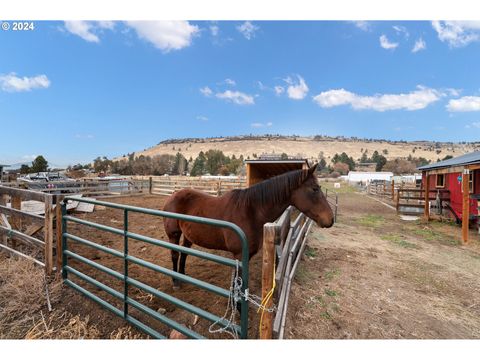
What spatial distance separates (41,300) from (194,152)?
280 feet

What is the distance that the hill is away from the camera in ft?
288

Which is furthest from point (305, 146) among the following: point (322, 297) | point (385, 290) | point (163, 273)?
point (163, 273)

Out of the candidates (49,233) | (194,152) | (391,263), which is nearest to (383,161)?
(194,152)

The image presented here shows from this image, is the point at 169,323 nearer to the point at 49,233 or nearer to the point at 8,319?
the point at 8,319

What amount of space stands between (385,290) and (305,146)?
101219 mm

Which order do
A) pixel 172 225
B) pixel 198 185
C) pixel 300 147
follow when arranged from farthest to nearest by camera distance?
pixel 300 147
pixel 198 185
pixel 172 225

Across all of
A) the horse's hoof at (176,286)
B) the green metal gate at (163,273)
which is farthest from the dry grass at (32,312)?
the horse's hoof at (176,286)

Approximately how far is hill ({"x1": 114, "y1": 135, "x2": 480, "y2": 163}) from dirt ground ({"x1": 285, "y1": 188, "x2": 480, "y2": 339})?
78113mm

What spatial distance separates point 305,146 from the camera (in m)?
101

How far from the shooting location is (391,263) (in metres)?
5.09

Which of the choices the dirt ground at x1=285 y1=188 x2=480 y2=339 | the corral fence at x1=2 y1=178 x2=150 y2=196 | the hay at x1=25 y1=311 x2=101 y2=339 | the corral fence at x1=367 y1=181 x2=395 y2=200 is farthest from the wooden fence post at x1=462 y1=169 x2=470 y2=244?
the corral fence at x1=2 y1=178 x2=150 y2=196

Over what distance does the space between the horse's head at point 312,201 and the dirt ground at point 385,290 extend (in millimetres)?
1155

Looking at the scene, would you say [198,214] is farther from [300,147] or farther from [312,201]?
[300,147]

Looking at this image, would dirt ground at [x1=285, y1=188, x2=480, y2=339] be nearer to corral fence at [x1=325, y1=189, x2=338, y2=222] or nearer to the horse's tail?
corral fence at [x1=325, y1=189, x2=338, y2=222]
